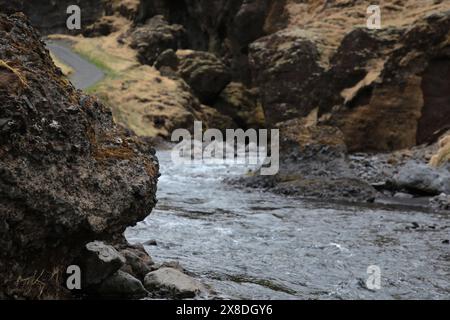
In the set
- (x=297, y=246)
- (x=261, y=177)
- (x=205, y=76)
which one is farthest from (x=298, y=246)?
(x=205, y=76)

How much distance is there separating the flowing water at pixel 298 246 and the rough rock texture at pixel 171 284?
483mm

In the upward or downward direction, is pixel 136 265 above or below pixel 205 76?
below

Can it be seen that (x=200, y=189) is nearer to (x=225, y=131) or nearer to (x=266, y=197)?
(x=266, y=197)

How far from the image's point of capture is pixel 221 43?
77812 mm

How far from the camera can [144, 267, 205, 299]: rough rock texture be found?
7.98 meters

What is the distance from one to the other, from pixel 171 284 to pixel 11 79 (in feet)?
11.5

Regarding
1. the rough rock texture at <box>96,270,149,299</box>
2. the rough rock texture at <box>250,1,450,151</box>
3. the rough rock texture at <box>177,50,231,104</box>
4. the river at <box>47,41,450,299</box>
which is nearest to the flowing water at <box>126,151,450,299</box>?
the river at <box>47,41,450,299</box>

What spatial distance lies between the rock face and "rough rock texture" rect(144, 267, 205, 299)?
2.82ft

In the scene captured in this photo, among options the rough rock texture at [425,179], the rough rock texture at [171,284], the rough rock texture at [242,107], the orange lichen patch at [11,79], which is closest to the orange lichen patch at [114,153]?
the orange lichen patch at [11,79]

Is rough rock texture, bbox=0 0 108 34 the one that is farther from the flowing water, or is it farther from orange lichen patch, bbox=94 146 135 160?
orange lichen patch, bbox=94 146 135 160

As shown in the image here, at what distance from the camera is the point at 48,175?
6.68 metres

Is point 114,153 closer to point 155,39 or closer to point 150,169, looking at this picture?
point 150,169
